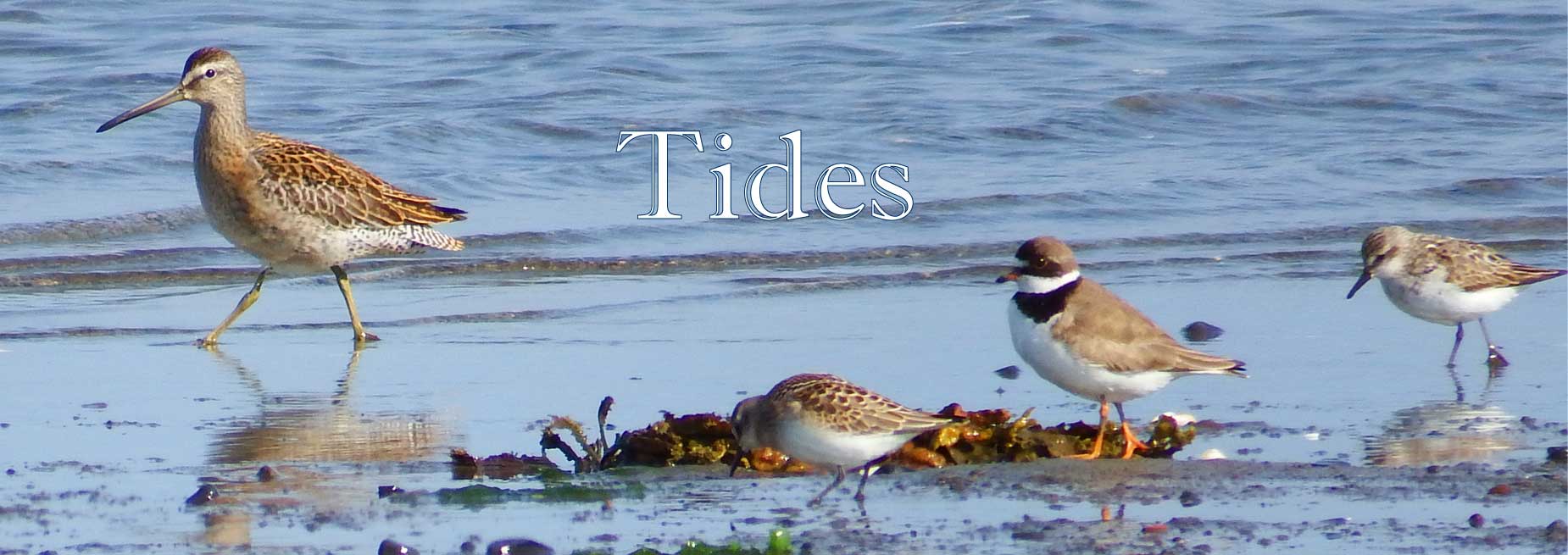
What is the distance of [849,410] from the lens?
575 centimetres

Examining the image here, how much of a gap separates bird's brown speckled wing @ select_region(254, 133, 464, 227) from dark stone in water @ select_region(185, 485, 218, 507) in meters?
3.95

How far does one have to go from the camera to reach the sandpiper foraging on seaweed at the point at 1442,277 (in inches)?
327

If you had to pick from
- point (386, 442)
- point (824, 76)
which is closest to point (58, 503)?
point (386, 442)

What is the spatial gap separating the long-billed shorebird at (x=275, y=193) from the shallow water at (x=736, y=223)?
32 centimetres

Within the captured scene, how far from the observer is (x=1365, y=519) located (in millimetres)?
5395

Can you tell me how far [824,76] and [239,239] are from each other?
8026mm

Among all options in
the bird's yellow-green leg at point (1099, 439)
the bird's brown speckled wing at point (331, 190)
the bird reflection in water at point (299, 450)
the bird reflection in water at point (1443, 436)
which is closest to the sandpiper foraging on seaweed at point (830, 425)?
the bird's yellow-green leg at point (1099, 439)

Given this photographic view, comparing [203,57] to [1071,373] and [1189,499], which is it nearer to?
[1071,373]

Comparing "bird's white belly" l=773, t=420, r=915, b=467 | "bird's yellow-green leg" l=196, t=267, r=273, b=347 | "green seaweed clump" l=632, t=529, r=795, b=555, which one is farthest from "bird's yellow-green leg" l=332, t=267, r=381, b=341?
"green seaweed clump" l=632, t=529, r=795, b=555

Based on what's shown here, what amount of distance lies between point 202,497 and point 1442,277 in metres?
4.86

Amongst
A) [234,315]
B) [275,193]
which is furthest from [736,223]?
[234,315]

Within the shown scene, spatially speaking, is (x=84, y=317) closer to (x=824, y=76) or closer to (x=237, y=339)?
(x=237, y=339)

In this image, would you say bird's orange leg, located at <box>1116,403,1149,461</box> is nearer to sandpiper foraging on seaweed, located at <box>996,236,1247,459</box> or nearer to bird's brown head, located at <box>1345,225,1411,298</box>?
sandpiper foraging on seaweed, located at <box>996,236,1247,459</box>

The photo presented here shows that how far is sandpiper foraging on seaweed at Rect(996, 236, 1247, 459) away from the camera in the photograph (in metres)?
6.34
